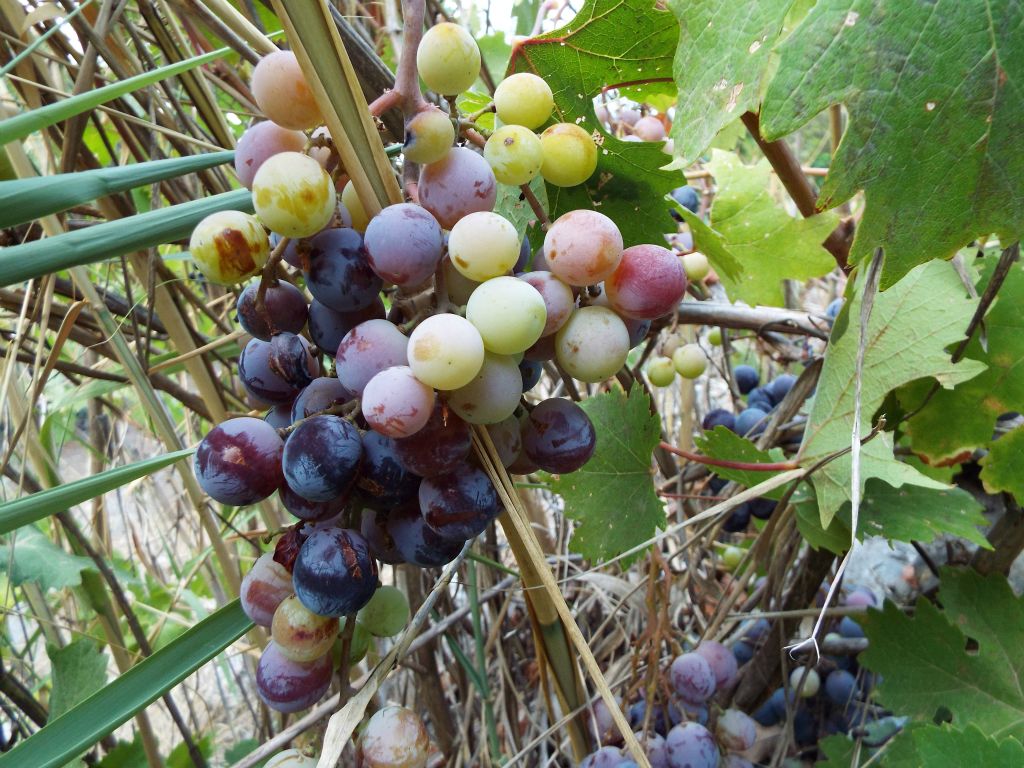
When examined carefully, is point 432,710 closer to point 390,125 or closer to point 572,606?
point 572,606

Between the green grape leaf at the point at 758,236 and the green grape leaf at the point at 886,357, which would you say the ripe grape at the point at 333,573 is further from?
the green grape leaf at the point at 758,236

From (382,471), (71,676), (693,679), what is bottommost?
(693,679)

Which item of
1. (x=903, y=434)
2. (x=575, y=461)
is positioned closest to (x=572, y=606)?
(x=903, y=434)

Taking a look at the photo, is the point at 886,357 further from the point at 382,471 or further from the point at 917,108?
the point at 382,471

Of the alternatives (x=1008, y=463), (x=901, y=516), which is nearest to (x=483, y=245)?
(x=901, y=516)

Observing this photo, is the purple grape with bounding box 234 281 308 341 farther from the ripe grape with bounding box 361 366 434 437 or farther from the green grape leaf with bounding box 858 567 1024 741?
the green grape leaf with bounding box 858 567 1024 741

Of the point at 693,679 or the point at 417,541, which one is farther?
the point at 693,679
